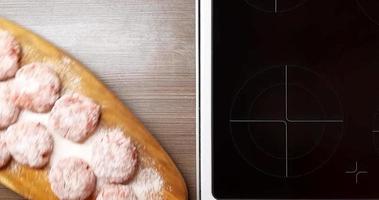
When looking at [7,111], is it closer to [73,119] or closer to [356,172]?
[73,119]

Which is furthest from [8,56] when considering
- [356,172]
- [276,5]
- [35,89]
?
[356,172]

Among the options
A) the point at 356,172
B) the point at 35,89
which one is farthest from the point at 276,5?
the point at 35,89

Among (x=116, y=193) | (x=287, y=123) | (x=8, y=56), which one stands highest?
(x=8, y=56)

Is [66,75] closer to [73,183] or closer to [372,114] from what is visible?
[73,183]

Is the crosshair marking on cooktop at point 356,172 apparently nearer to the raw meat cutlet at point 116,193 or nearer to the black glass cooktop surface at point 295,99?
the black glass cooktop surface at point 295,99

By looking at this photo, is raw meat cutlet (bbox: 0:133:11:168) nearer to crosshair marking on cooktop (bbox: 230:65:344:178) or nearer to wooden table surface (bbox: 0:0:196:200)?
wooden table surface (bbox: 0:0:196:200)

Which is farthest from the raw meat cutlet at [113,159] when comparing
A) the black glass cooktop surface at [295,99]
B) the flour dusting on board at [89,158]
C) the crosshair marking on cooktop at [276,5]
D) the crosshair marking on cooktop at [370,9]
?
the crosshair marking on cooktop at [370,9]

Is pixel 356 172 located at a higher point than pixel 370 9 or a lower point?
lower
